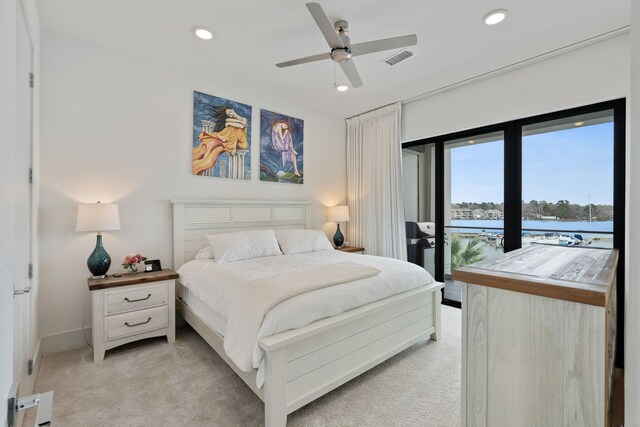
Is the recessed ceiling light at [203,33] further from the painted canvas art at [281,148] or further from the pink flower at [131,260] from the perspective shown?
the pink flower at [131,260]

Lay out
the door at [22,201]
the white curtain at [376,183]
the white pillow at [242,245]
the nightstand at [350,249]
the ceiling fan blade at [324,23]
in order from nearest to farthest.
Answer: the door at [22,201]
the ceiling fan blade at [324,23]
the white pillow at [242,245]
the white curtain at [376,183]
the nightstand at [350,249]

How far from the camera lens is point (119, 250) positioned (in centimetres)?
296

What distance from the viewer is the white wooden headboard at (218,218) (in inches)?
129

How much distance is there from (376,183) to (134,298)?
10.9ft

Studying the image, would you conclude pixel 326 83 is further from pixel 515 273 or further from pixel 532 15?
pixel 515 273

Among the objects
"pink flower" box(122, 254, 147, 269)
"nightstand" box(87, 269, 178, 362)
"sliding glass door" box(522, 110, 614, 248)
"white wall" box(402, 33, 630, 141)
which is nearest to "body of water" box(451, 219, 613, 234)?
"sliding glass door" box(522, 110, 614, 248)

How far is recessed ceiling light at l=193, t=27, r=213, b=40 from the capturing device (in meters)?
2.60

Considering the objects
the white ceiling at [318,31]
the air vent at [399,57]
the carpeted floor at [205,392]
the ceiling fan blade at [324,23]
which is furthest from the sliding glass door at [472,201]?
the ceiling fan blade at [324,23]

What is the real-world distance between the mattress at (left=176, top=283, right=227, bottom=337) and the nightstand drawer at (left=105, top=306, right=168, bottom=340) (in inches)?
8.8

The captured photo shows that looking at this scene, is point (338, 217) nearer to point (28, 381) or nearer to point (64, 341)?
point (64, 341)

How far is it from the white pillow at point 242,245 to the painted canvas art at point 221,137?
2.70ft

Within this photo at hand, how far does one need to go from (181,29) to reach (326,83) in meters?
1.65

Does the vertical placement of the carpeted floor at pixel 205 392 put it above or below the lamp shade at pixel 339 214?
below

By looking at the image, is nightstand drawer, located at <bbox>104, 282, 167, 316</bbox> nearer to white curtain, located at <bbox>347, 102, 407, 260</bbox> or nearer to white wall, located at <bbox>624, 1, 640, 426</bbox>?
white curtain, located at <bbox>347, 102, 407, 260</bbox>
